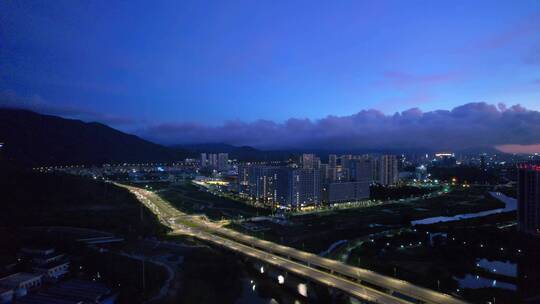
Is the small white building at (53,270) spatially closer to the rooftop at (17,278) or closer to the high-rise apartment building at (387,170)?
the rooftop at (17,278)

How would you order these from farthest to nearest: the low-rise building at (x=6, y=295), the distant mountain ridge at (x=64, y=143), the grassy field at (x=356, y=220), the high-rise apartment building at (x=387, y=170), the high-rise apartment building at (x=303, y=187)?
the distant mountain ridge at (x=64, y=143) < the high-rise apartment building at (x=387, y=170) < the high-rise apartment building at (x=303, y=187) < the grassy field at (x=356, y=220) < the low-rise building at (x=6, y=295)

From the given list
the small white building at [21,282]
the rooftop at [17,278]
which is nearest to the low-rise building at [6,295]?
the small white building at [21,282]

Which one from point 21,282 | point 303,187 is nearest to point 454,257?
point 303,187

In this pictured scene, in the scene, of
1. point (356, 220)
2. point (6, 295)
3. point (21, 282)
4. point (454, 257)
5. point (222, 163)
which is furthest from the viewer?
point (222, 163)

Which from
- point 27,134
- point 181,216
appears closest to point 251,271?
point 181,216

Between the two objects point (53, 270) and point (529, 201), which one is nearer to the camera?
point (53, 270)

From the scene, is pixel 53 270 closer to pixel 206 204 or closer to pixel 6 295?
pixel 6 295
